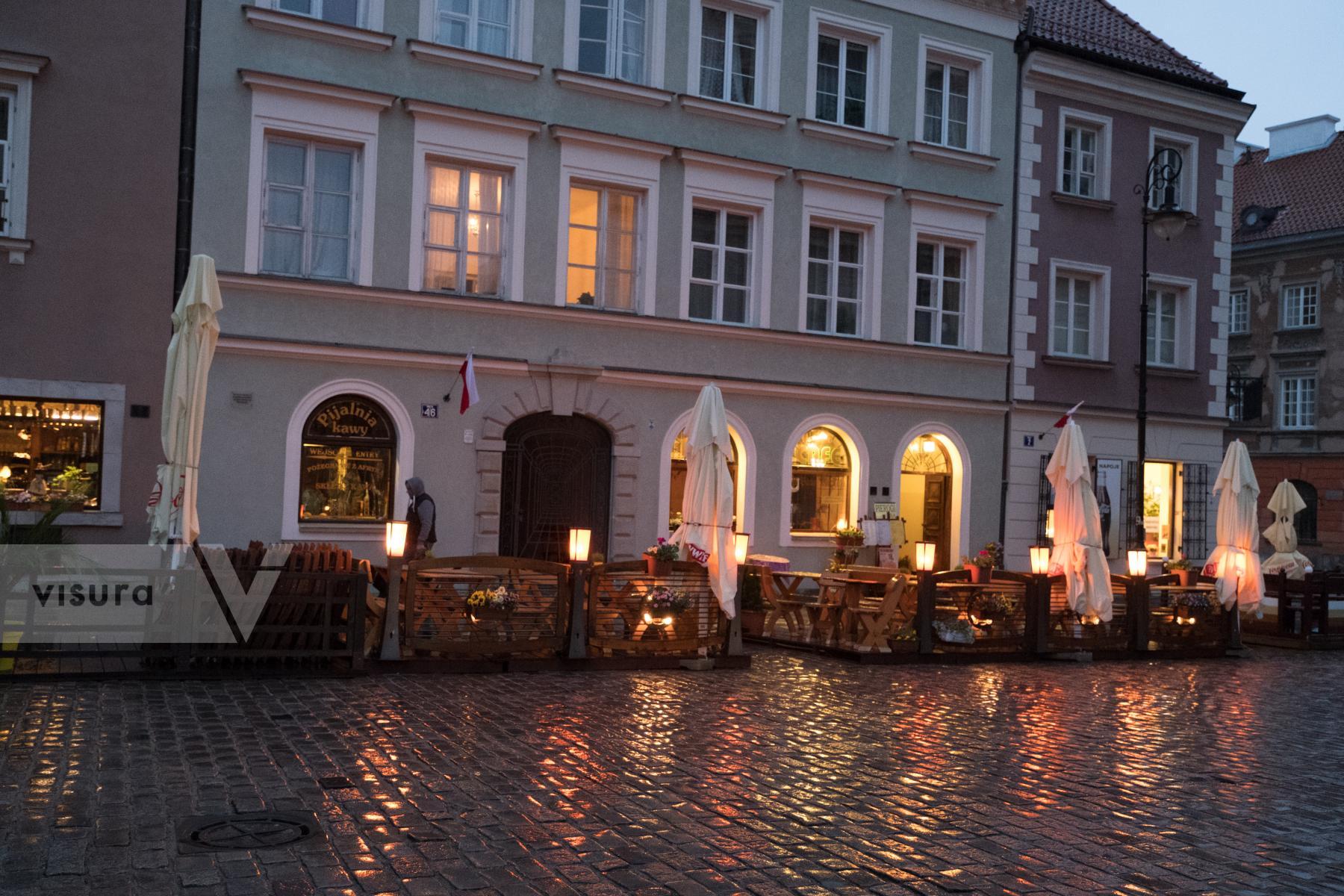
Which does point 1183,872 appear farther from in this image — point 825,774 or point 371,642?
point 371,642

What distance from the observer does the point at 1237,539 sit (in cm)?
1778

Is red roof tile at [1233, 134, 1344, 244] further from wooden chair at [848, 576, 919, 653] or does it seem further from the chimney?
wooden chair at [848, 576, 919, 653]

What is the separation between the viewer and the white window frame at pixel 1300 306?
41.9 m

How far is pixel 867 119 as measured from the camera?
2197 centimetres

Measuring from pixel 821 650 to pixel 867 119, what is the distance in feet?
34.4

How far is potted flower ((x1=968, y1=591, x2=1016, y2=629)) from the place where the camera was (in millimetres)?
15211

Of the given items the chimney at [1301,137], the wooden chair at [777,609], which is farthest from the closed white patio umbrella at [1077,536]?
the chimney at [1301,137]

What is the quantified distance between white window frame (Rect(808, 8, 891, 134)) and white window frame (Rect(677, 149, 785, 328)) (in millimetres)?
1652

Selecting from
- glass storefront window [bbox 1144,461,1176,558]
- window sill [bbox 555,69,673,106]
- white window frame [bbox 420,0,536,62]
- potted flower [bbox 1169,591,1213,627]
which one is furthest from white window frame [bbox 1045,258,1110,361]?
white window frame [bbox 420,0,536,62]

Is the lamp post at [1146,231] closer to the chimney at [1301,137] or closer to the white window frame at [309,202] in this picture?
the white window frame at [309,202]

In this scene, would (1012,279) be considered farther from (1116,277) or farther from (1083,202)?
(1116,277)

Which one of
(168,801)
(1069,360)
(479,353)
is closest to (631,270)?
(479,353)

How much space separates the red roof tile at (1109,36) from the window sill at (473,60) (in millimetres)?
10030

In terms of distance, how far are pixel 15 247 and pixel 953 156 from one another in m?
14.6
